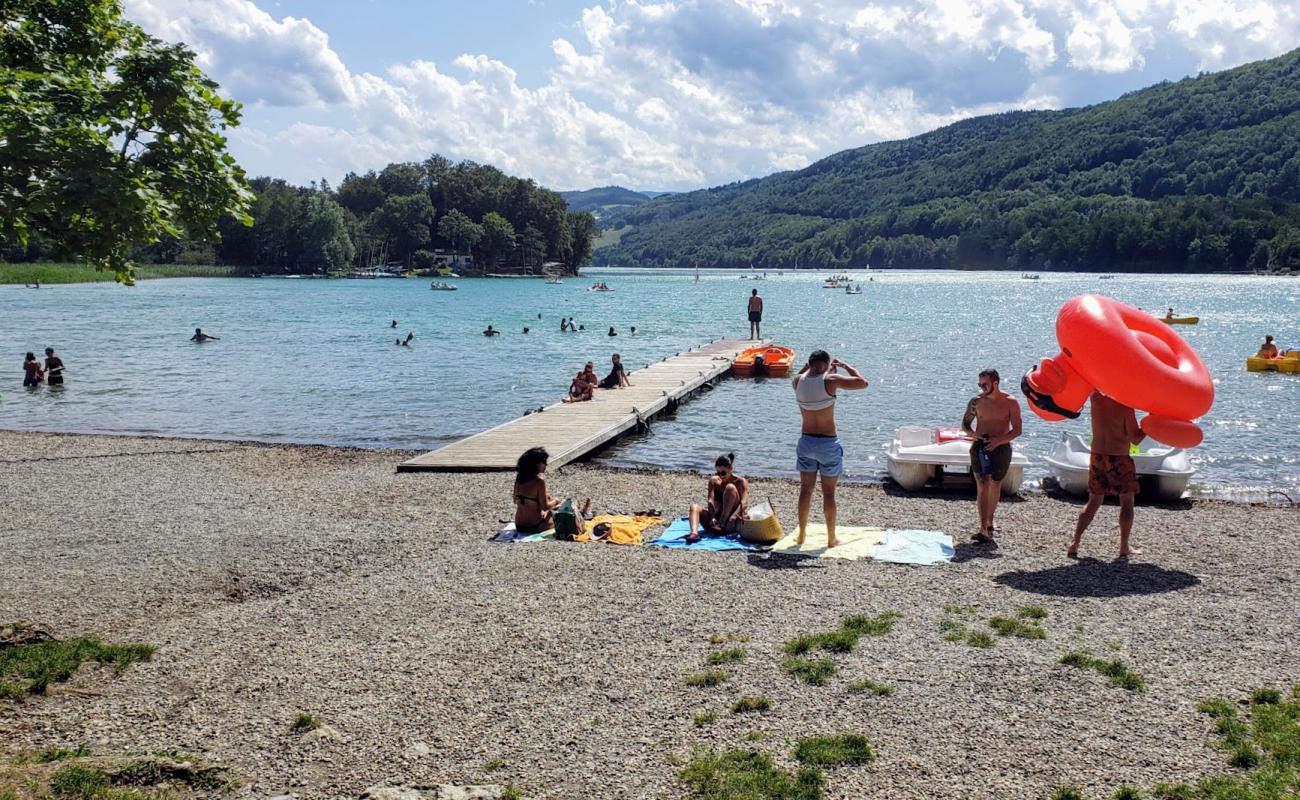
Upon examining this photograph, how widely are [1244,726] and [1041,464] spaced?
11.1m

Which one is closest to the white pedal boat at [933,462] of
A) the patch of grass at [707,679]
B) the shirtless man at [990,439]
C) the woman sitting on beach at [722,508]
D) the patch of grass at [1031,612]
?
the shirtless man at [990,439]

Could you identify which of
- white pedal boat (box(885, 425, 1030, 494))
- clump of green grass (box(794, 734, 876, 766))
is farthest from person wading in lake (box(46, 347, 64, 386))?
clump of green grass (box(794, 734, 876, 766))

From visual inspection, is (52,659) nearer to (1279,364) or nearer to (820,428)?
(820,428)

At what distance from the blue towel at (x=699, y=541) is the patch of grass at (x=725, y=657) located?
303cm

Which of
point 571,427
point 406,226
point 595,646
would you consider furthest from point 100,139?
point 406,226

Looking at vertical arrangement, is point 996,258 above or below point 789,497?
above

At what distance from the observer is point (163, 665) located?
6.21 m

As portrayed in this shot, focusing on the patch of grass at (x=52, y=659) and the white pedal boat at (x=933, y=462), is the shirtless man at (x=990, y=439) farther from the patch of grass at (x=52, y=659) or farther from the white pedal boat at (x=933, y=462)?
the patch of grass at (x=52, y=659)

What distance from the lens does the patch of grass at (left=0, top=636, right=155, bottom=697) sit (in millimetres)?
5637

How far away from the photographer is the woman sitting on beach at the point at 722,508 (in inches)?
394

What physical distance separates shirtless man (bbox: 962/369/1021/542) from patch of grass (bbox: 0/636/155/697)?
7661mm

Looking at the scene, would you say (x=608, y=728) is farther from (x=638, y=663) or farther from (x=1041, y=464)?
(x=1041, y=464)

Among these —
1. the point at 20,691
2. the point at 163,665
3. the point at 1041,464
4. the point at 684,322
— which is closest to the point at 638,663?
the point at 163,665

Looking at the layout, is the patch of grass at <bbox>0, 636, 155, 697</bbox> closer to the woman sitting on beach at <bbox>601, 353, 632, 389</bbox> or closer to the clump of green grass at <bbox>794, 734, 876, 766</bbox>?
the clump of green grass at <bbox>794, 734, 876, 766</bbox>
